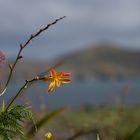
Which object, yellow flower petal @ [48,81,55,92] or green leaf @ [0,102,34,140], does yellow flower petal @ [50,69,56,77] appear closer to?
yellow flower petal @ [48,81,55,92]

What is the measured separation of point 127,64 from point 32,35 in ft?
581

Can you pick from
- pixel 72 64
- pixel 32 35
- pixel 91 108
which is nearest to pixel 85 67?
pixel 72 64

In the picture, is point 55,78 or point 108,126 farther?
point 108,126

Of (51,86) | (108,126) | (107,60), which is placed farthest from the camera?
(107,60)

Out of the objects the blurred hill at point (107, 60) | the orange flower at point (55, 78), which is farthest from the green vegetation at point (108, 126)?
the blurred hill at point (107, 60)

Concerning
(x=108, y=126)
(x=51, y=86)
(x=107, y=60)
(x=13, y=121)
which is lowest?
(x=13, y=121)

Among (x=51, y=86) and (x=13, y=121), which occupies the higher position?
(x=51, y=86)

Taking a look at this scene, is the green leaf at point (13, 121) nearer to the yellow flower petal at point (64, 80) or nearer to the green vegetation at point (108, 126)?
the yellow flower petal at point (64, 80)

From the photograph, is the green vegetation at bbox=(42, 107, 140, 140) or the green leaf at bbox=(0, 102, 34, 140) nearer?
the green leaf at bbox=(0, 102, 34, 140)

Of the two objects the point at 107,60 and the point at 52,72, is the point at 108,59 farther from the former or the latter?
the point at 52,72

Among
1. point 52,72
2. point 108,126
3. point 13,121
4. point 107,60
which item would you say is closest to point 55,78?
point 52,72

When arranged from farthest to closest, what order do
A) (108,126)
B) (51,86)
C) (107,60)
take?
(107,60) → (108,126) → (51,86)

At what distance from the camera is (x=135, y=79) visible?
599ft

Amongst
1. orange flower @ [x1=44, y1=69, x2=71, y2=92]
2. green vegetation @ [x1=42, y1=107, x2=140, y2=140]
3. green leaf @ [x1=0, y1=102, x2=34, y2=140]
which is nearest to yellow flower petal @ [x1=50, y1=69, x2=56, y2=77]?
orange flower @ [x1=44, y1=69, x2=71, y2=92]
